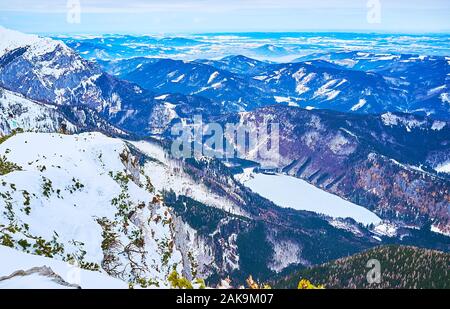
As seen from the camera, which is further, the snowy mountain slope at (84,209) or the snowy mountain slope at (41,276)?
the snowy mountain slope at (84,209)

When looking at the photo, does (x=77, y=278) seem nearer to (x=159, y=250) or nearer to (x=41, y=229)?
(x=41, y=229)

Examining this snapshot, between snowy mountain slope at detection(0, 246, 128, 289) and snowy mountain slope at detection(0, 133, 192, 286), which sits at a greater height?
snowy mountain slope at detection(0, 246, 128, 289)

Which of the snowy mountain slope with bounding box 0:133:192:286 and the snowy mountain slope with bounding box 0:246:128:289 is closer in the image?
the snowy mountain slope with bounding box 0:246:128:289

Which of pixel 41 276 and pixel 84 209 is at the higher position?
pixel 41 276

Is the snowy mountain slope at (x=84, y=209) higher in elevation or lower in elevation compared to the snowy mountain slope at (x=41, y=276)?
lower

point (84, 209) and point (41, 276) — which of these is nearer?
point (41, 276)

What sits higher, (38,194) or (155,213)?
(38,194)
